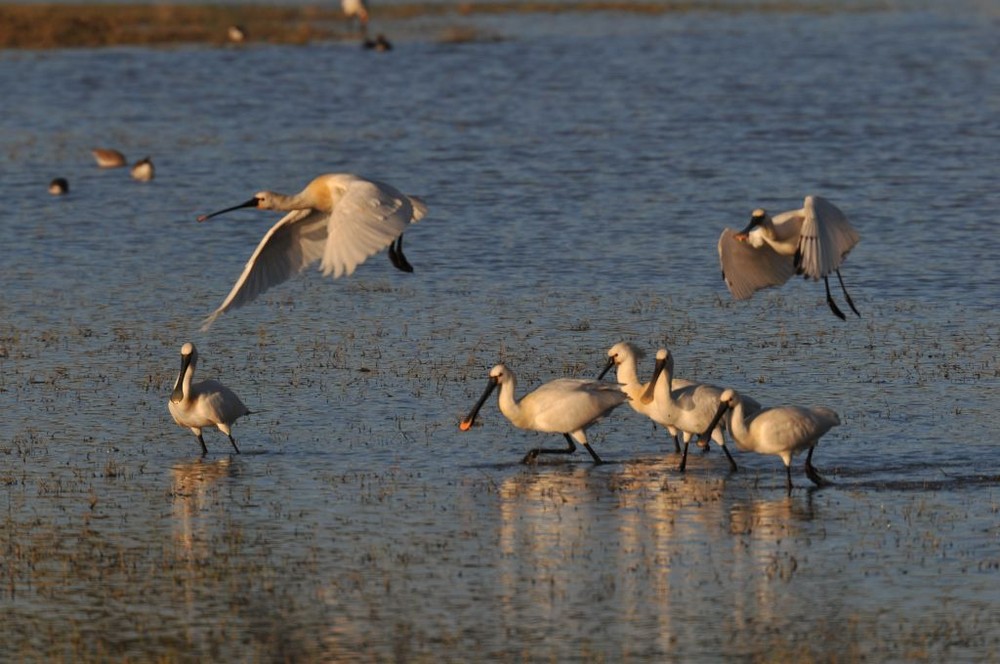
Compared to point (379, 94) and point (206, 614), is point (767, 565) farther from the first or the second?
point (379, 94)

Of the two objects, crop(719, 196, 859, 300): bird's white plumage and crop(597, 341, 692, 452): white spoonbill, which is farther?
crop(719, 196, 859, 300): bird's white plumage

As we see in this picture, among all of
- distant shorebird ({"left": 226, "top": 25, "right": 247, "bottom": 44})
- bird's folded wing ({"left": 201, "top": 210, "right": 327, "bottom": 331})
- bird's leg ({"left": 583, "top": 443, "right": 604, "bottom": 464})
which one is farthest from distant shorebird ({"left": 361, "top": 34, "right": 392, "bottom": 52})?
bird's leg ({"left": 583, "top": 443, "right": 604, "bottom": 464})

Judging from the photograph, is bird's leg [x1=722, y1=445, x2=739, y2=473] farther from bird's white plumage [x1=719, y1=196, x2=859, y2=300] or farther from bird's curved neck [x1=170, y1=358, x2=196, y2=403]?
bird's curved neck [x1=170, y1=358, x2=196, y2=403]

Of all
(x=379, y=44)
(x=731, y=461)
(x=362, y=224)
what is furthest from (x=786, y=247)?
(x=379, y=44)

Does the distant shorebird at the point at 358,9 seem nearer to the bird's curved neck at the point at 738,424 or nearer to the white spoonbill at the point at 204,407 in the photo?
the white spoonbill at the point at 204,407

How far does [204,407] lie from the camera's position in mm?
Answer: 13984

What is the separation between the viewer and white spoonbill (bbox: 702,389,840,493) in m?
12.7

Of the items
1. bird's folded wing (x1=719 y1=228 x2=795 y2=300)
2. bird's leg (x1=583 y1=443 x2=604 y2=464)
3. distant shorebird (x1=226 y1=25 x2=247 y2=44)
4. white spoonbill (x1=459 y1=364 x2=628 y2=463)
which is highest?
distant shorebird (x1=226 y1=25 x2=247 y2=44)

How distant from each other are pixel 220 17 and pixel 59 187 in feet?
89.5

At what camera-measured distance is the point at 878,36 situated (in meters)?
50.0

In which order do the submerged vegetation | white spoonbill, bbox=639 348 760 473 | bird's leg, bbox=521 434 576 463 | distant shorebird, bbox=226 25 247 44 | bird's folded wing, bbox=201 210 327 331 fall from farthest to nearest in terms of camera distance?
the submerged vegetation, distant shorebird, bbox=226 25 247 44, bird's folded wing, bbox=201 210 327 331, bird's leg, bbox=521 434 576 463, white spoonbill, bbox=639 348 760 473

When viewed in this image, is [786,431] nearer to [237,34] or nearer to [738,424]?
[738,424]

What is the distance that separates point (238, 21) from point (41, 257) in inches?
1241

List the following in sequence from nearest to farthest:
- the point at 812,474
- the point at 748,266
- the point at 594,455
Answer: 1. the point at 812,474
2. the point at 594,455
3. the point at 748,266
